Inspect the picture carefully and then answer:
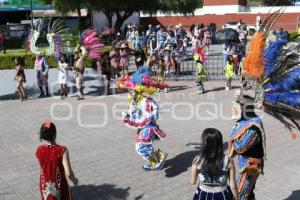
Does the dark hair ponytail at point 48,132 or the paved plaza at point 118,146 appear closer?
the dark hair ponytail at point 48,132

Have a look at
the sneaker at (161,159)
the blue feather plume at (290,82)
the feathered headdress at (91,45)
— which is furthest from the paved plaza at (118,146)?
the blue feather plume at (290,82)

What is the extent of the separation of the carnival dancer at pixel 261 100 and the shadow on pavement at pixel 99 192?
2127mm

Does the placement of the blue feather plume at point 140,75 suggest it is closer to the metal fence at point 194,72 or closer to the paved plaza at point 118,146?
the paved plaza at point 118,146

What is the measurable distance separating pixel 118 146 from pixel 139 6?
25.4m

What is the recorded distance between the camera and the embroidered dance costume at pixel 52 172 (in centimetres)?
516

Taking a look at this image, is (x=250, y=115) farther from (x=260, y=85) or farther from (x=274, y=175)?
(x=274, y=175)

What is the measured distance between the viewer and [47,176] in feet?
17.2

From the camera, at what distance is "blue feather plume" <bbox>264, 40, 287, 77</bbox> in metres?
5.66

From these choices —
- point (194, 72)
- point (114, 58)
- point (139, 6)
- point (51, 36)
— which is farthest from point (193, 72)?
point (139, 6)

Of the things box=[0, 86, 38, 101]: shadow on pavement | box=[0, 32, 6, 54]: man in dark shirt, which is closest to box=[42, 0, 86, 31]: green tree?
box=[0, 32, 6, 54]: man in dark shirt

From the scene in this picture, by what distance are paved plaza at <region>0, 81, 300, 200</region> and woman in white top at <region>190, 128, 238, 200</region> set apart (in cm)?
217

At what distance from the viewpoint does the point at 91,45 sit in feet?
43.2

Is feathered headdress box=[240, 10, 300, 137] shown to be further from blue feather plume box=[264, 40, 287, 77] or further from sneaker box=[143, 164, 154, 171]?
sneaker box=[143, 164, 154, 171]

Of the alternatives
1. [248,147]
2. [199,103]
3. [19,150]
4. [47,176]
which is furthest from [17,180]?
[199,103]
